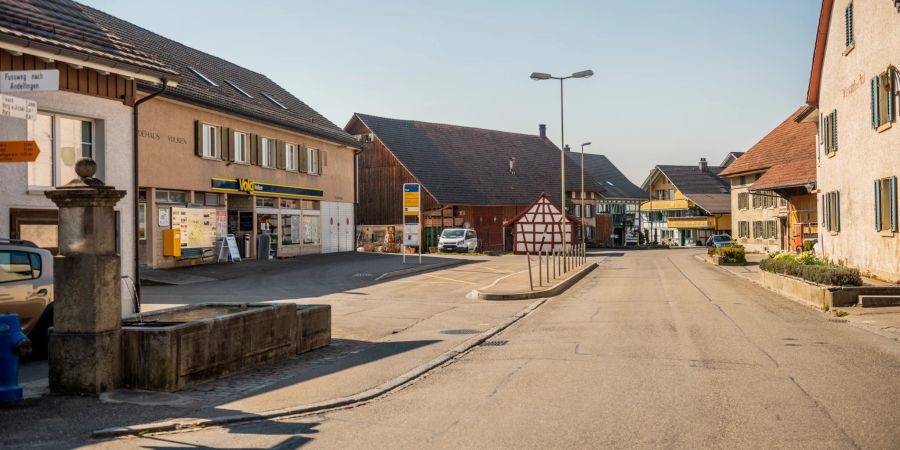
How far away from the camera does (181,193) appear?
29.4 m

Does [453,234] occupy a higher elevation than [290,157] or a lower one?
lower

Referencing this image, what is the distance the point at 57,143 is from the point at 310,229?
81.4 ft

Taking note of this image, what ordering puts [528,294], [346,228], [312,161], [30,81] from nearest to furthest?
[30,81], [528,294], [312,161], [346,228]

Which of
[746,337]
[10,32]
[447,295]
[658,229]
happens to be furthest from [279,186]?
[658,229]

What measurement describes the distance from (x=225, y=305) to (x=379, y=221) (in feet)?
150

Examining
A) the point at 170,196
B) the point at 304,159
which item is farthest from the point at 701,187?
the point at 170,196

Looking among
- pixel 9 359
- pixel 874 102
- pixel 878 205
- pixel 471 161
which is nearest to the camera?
pixel 9 359

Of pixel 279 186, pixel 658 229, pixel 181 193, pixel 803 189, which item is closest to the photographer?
pixel 181 193

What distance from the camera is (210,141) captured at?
3109 cm

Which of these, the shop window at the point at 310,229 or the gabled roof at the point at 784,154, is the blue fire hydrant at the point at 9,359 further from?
the gabled roof at the point at 784,154

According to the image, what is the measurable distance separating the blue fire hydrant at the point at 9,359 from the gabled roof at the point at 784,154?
34774 mm

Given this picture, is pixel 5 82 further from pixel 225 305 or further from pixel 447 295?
pixel 447 295

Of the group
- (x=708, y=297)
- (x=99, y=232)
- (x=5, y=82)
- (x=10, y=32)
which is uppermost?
(x=10, y=32)

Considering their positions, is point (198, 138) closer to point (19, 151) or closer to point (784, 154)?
point (19, 151)
